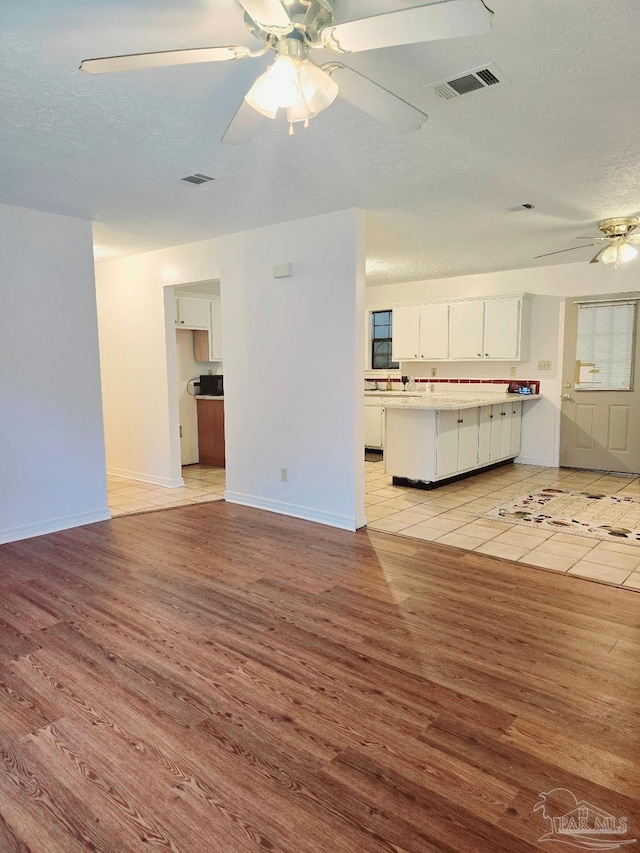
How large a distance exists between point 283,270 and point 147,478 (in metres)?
2.91

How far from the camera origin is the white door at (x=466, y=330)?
265 inches

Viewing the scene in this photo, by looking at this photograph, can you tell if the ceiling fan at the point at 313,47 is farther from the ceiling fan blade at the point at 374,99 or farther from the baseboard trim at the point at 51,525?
the baseboard trim at the point at 51,525

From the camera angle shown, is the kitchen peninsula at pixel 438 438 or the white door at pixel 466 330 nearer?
the kitchen peninsula at pixel 438 438

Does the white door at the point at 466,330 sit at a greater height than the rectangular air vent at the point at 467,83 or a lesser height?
lesser

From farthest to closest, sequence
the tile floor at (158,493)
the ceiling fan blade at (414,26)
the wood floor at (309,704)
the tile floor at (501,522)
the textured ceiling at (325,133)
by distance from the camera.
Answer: the tile floor at (158,493), the tile floor at (501,522), the textured ceiling at (325,133), the wood floor at (309,704), the ceiling fan blade at (414,26)

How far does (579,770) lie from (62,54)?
306 cm

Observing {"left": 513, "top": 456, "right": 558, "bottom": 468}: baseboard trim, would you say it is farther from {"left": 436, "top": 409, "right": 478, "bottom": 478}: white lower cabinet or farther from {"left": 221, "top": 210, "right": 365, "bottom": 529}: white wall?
{"left": 221, "top": 210, "right": 365, "bottom": 529}: white wall

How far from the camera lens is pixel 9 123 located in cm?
250

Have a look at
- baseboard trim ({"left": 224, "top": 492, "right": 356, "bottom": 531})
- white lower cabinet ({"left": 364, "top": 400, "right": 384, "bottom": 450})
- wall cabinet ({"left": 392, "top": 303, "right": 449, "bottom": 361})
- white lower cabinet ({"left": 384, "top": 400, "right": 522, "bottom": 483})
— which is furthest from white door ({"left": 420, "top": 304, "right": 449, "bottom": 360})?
baseboard trim ({"left": 224, "top": 492, "right": 356, "bottom": 531})

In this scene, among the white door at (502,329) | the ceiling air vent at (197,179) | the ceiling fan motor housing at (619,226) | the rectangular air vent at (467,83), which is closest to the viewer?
the rectangular air vent at (467,83)

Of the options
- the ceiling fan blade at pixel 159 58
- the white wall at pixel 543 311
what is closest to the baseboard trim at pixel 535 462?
the white wall at pixel 543 311

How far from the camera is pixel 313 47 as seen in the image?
1.68 m

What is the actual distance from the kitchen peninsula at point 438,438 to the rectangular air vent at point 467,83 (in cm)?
312

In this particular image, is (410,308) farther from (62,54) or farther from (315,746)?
(315,746)
